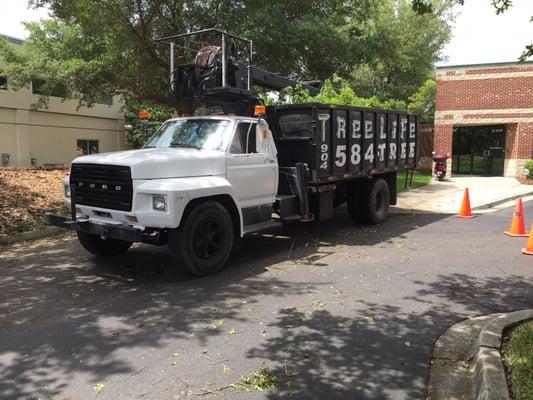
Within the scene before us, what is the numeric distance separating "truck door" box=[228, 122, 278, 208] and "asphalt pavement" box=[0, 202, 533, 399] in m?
0.98

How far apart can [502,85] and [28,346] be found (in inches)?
904

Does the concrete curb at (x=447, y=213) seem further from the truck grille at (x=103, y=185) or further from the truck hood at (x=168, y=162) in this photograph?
the truck grille at (x=103, y=185)

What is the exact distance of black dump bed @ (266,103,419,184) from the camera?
29.2 feet

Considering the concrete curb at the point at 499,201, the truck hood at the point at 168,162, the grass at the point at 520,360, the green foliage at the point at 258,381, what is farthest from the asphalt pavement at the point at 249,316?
the concrete curb at the point at 499,201

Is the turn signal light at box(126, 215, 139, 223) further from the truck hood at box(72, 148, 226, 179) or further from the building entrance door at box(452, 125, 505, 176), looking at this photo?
the building entrance door at box(452, 125, 505, 176)

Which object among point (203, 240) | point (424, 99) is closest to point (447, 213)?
point (203, 240)

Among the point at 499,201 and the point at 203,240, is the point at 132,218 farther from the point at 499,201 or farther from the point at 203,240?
the point at 499,201

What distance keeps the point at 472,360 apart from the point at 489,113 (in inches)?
832

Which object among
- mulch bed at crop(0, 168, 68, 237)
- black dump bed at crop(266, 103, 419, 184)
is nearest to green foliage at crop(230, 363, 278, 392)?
black dump bed at crop(266, 103, 419, 184)

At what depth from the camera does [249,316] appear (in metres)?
5.37

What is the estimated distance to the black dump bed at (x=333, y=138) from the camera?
891cm

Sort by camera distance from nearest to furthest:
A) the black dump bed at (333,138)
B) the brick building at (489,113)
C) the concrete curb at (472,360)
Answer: the concrete curb at (472,360), the black dump bed at (333,138), the brick building at (489,113)

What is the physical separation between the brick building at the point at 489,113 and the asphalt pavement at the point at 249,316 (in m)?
15.6

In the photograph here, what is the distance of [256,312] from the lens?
18.0ft
